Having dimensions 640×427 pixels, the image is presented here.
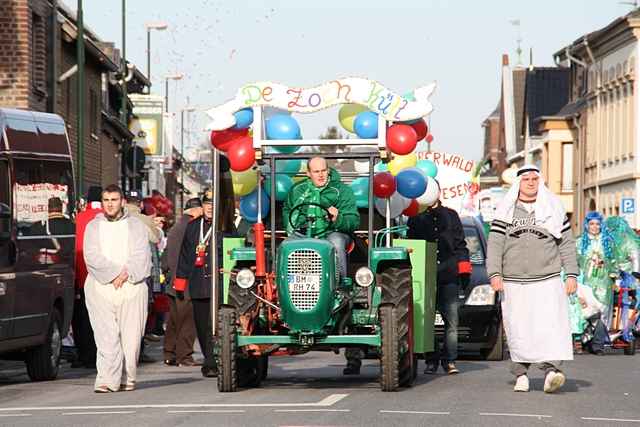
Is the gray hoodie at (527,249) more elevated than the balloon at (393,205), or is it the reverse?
the balloon at (393,205)

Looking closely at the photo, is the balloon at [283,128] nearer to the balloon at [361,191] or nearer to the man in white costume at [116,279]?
the balloon at [361,191]

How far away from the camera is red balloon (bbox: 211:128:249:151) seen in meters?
16.6

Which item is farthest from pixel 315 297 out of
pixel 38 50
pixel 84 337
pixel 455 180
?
pixel 38 50

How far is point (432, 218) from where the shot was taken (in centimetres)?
1945

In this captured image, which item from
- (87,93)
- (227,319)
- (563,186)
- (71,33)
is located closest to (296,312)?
(227,319)

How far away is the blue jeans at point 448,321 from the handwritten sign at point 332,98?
3.41 metres

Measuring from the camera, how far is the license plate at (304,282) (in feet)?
49.0

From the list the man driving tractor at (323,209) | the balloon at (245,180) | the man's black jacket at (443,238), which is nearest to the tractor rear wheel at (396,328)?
the man driving tractor at (323,209)

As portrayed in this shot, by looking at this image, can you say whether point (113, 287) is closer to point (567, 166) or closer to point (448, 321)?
point (448, 321)

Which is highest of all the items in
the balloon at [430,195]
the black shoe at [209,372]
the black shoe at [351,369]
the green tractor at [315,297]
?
the balloon at [430,195]

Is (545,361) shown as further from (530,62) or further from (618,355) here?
(530,62)

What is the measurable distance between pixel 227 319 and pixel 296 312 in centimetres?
61

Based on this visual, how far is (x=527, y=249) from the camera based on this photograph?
16.0 m

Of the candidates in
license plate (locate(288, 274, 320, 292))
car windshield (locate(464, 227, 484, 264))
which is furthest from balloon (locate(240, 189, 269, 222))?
car windshield (locate(464, 227, 484, 264))
